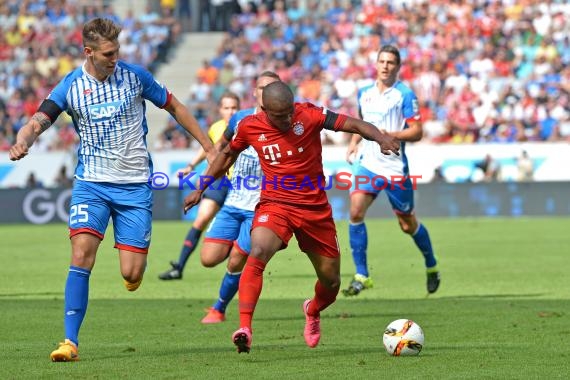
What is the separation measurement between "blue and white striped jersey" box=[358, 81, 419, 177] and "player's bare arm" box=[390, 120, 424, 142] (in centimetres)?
13

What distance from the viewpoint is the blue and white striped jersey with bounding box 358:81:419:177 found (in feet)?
44.2

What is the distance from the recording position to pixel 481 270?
16938 millimetres

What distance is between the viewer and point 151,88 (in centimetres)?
905

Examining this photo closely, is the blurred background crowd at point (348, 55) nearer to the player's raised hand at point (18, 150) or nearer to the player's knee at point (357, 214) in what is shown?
the player's knee at point (357, 214)

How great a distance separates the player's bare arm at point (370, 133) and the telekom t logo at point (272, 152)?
0.50 meters

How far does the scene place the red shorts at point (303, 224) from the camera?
871 cm

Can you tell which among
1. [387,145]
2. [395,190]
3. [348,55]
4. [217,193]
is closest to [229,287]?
[387,145]

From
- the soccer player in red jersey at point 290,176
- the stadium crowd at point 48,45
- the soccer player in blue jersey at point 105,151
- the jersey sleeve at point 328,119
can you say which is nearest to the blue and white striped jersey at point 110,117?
the soccer player in blue jersey at point 105,151

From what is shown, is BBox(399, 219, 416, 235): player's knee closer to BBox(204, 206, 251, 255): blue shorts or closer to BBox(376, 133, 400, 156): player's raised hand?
BBox(204, 206, 251, 255): blue shorts

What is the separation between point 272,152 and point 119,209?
1.20 m

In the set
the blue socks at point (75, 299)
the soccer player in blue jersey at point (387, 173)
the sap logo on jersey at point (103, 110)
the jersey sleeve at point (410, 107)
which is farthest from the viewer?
the soccer player in blue jersey at point (387, 173)

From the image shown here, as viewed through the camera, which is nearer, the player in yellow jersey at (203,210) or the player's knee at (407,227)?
the player's knee at (407,227)

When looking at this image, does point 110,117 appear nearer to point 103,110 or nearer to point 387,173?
point 103,110

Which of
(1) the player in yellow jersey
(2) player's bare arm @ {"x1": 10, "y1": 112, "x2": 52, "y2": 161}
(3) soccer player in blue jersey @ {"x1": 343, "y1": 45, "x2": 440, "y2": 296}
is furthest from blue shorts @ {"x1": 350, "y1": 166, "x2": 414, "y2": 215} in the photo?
(2) player's bare arm @ {"x1": 10, "y1": 112, "x2": 52, "y2": 161}
